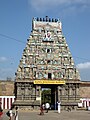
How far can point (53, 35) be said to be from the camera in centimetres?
5312

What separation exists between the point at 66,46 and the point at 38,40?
544cm

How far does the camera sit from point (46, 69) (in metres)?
51.0

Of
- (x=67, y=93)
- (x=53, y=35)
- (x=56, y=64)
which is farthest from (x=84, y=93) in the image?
(x=53, y=35)

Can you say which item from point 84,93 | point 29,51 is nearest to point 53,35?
point 29,51

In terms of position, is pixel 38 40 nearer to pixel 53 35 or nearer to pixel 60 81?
pixel 53 35

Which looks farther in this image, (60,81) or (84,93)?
(84,93)

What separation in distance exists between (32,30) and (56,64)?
318 inches

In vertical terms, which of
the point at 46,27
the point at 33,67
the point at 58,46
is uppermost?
the point at 46,27

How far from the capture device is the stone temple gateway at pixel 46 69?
1969 inches

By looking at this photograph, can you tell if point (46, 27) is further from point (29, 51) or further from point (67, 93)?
point (67, 93)

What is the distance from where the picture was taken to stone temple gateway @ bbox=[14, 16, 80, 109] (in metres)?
50.0

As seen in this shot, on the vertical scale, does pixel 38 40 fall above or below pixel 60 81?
above

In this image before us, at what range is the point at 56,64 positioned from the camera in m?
51.6

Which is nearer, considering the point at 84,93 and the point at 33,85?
the point at 33,85
